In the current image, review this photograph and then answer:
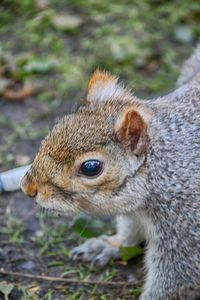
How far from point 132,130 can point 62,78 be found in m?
2.25

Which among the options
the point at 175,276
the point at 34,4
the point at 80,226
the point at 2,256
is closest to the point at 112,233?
the point at 80,226

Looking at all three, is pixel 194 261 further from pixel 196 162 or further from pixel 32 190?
pixel 32 190

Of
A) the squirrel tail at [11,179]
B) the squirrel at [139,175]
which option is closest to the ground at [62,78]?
the squirrel tail at [11,179]

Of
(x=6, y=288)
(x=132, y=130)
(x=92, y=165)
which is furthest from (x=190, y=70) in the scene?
(x=6, y=288)

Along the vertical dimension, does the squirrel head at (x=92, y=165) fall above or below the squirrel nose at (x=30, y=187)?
above

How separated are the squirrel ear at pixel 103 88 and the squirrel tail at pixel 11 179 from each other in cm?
66

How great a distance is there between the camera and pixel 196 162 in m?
3.35

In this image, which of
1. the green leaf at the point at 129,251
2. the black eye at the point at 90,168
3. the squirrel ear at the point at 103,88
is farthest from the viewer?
the green leaf at the point at 129,251

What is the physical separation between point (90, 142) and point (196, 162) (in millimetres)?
455

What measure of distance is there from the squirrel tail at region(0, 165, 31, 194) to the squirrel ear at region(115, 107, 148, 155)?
90 cm

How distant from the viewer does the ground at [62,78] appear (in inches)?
155

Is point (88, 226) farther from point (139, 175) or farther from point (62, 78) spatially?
point (62, 78)

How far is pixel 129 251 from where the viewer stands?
4.02 meters

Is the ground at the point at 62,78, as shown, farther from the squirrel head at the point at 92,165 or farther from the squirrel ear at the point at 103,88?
the squirrel ear at the point at 103,88
